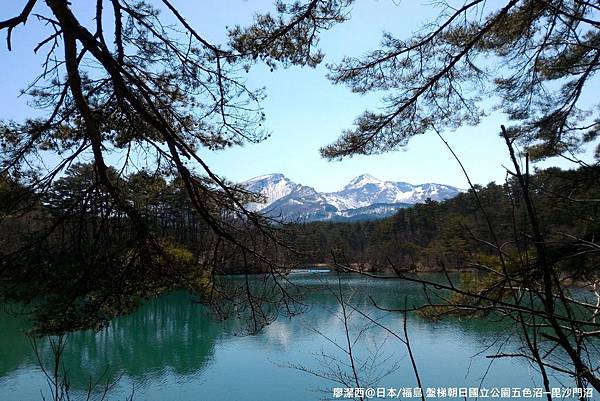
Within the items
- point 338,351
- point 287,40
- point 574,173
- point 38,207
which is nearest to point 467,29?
point 287,40

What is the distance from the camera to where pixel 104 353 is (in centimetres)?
1016

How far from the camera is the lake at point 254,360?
726cm

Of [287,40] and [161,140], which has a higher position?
[287,40]

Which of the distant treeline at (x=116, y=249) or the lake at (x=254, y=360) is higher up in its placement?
the distant treeline at (x=116, y=249)

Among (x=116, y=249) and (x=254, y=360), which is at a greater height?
(x=116, y=249)

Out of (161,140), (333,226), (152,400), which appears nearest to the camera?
(161,140)

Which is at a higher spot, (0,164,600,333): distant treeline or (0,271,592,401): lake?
(0,164,600,333): distant treeline

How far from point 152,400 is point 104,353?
386cm

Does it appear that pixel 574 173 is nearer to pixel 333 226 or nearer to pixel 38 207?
pixel 38 207

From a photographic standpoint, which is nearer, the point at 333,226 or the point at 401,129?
the point at 401,129

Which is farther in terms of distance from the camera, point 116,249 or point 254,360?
point 254,360

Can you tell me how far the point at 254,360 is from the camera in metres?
9.22

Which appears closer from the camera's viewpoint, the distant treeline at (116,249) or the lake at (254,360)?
the distant treeline at (116,249)

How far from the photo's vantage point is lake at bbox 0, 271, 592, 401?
7262mm
